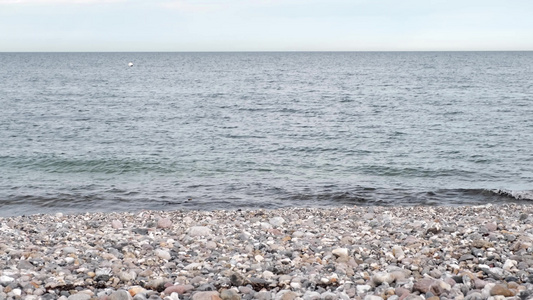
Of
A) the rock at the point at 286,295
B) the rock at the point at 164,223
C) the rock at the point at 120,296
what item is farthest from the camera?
the rock at the point at 164,223

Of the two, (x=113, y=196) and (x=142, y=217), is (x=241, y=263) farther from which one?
(x=113, y=196)

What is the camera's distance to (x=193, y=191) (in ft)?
64.8

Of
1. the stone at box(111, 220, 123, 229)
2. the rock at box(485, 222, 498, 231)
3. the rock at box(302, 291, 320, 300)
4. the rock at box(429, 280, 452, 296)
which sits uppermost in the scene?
the rock at box(429, 280, 452, 296)

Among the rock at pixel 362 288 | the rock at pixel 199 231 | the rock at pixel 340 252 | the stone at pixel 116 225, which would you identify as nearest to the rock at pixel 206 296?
the rock at pixel 362 288

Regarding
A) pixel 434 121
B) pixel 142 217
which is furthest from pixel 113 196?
pixel 434 121

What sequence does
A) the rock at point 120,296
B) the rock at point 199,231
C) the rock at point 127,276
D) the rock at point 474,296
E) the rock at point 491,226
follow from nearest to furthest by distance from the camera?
1. the rock at point 474,296
2. the rock at point 120,296
3. the rock at point 127,276
4. the rock at point 491,226
5. the rock at point 199,231

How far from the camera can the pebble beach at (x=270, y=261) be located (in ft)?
22.8

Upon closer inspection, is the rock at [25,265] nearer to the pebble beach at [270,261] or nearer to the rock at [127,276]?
the pebble beach at [270,261]

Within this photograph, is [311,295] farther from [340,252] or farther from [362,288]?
[340,252]

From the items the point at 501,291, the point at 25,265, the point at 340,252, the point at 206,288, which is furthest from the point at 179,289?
the point at 501,291

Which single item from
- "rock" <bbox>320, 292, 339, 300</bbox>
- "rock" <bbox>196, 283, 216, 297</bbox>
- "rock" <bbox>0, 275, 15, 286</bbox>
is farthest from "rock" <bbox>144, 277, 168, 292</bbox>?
"rock" <bbox>320, 292, 339, 300</bbox>

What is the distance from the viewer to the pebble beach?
6935 mm

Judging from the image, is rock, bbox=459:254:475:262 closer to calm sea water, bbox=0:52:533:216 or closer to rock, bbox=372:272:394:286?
rock, bbox=372:272:394:286

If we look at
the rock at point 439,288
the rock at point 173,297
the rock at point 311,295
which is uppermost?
the rock at point 439,288
